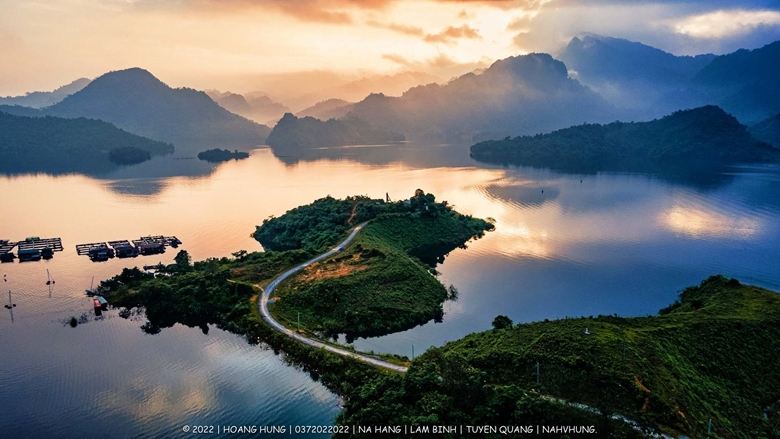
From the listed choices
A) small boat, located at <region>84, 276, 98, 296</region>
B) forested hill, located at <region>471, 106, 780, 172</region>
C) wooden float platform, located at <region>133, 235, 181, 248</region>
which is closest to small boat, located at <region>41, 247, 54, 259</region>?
wooden float platform, located at <region>133, 235, 181, 248</region>

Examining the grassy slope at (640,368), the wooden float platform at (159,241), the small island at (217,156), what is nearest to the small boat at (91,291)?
the wooden float platform at (159,241)

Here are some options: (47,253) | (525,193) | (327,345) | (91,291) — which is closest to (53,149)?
(47,253)

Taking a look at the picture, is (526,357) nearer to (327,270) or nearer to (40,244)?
(327,270)

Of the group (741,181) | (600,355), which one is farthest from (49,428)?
(741,181)

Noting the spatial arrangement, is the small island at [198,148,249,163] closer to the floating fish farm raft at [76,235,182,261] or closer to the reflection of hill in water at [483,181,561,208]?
the reflection of hill in water at [483,181,561,208]

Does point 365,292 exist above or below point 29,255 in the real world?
above

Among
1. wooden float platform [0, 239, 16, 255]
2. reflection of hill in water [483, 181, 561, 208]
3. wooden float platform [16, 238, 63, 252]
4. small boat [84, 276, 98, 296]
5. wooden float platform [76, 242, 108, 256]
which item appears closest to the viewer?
small boat [84, 276, 98, 296]
